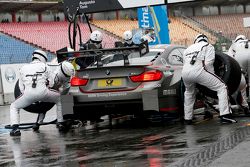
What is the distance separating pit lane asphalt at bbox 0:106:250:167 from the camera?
6.60 meters

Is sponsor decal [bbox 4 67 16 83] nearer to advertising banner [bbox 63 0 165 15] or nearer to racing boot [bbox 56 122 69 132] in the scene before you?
advertising banner [bbox 63 0 165 15]

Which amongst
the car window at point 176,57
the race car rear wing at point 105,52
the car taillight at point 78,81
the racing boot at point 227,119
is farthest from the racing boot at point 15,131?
the racing boot at point 227,119

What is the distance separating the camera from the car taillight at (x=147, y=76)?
10.1m

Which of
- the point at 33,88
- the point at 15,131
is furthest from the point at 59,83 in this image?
the point at 15,131

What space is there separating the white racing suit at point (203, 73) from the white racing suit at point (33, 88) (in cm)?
237

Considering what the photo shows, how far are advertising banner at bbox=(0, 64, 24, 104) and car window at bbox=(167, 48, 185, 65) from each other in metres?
14.3

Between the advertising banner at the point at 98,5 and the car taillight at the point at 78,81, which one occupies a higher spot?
the advertising banner at the point at 98,5

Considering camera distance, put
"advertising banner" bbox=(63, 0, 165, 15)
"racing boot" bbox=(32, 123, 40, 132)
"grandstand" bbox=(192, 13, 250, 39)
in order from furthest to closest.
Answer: "grandstand" bbox=(192, 13, 250, 39), "advertising banner" bbox=(63, 0, 165, 15), "racing boot" bbox=(32, 123, 40, 132)

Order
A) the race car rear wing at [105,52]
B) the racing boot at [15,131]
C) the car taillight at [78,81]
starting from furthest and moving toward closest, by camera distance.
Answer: the racing boot at [15,131] → the car taillight at [78,81] → the race car rear wing at [105,52]

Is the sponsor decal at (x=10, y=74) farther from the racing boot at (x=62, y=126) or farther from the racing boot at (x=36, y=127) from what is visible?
the racing boot at (x=62, y=126)

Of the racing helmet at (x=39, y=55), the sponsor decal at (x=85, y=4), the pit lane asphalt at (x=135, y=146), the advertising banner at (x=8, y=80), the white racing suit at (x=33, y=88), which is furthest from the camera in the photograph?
the advertising banner at (x=8, y=80)

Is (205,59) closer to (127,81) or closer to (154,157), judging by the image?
(127,81)

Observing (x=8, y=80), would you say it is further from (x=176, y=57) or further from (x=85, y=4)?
(x=176, y=57)

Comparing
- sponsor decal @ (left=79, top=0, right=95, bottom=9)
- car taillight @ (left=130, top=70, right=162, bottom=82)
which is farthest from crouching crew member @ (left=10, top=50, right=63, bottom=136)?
sponsor decal @ (left=79, top=0, right=95, bottom=9)
